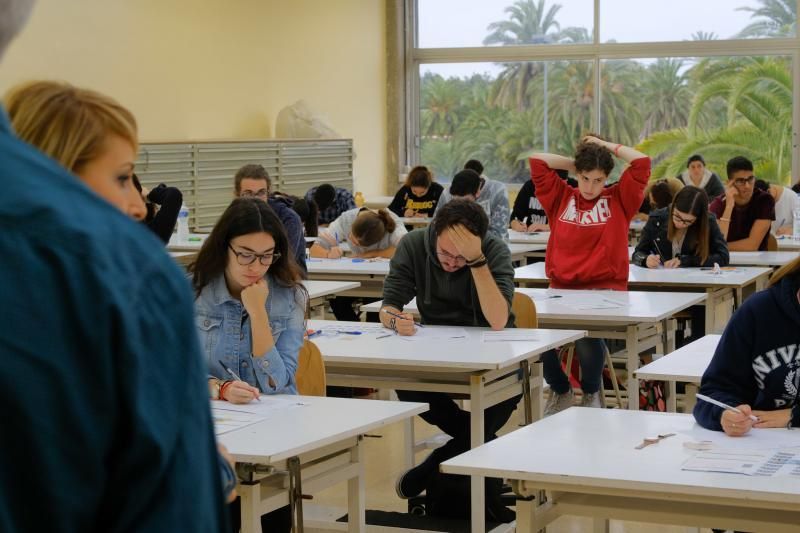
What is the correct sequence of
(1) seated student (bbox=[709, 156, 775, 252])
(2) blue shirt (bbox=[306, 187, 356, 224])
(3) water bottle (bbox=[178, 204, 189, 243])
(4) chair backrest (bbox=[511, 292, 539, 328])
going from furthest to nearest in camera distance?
(2) blue shirt (bbox=[306, 187, 356, 224])
(3) water bottle (bbox=[178, 204, 189, 243])
(1) seated student (bbox=[709, 156, 775, 252])
(4) chair backrest (bbox=[511, 292, 539, 328])

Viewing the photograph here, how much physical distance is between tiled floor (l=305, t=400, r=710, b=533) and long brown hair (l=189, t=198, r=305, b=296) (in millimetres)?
812

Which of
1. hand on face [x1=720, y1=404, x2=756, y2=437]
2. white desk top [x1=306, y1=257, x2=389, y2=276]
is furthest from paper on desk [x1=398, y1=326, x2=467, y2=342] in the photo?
white desk top [x1=306, y1=257, x2=389, y2=276]

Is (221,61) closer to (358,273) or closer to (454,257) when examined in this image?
(358,273)

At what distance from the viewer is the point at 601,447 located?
291cm

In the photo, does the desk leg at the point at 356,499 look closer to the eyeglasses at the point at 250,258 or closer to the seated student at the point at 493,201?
the eyeglasses at the point at 250,258

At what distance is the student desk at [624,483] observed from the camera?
99.8 inches

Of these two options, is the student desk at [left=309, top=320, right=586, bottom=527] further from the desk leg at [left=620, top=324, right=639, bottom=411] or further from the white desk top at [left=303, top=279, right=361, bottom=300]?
the white desk top at [left=303, top=279, right=361, bottom=300]

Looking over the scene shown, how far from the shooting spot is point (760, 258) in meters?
7.90

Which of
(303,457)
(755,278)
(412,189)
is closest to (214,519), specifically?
(303,457)

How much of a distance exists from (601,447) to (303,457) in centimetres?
80

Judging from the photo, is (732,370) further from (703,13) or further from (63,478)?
(703,13)

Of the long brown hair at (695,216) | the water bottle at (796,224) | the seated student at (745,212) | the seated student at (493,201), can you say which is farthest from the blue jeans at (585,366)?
the water bottle at (796,224)

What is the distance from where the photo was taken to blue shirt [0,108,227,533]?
2.27ft

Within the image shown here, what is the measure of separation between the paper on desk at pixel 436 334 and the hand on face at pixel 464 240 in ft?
1.11
